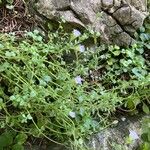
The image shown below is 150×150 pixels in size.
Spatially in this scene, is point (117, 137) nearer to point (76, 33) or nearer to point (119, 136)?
point (119, 136)

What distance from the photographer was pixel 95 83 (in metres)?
2.28

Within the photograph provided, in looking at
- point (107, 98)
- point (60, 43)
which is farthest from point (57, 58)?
point (107, 98)

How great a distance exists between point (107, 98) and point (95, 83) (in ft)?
1.05

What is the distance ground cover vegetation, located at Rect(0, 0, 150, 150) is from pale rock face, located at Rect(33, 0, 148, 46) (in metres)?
0.11

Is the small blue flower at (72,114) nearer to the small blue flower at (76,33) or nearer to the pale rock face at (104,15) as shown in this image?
the small blue flower at (76,33)

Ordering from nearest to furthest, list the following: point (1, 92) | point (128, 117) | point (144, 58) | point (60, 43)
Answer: point (1, 92) < point (60, 43) < point (128, 117) < point (144, 58)

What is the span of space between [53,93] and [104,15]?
74 cm

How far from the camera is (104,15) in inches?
96.4

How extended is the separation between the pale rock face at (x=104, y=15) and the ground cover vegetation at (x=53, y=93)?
105 millimetres

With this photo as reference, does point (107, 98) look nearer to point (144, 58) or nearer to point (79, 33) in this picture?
point (79, 33)

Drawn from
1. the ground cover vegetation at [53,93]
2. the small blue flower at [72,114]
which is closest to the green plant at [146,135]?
the ground cover vegetation at [53,93]

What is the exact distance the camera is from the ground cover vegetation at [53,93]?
1.91 m

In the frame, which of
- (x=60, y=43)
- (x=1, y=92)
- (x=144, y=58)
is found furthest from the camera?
(x=144, y=58)

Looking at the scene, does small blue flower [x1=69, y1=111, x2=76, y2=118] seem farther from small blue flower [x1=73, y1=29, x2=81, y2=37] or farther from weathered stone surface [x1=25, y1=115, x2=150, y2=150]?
small blue flower [x1=73, y1=29, x2=81, y2=37]
